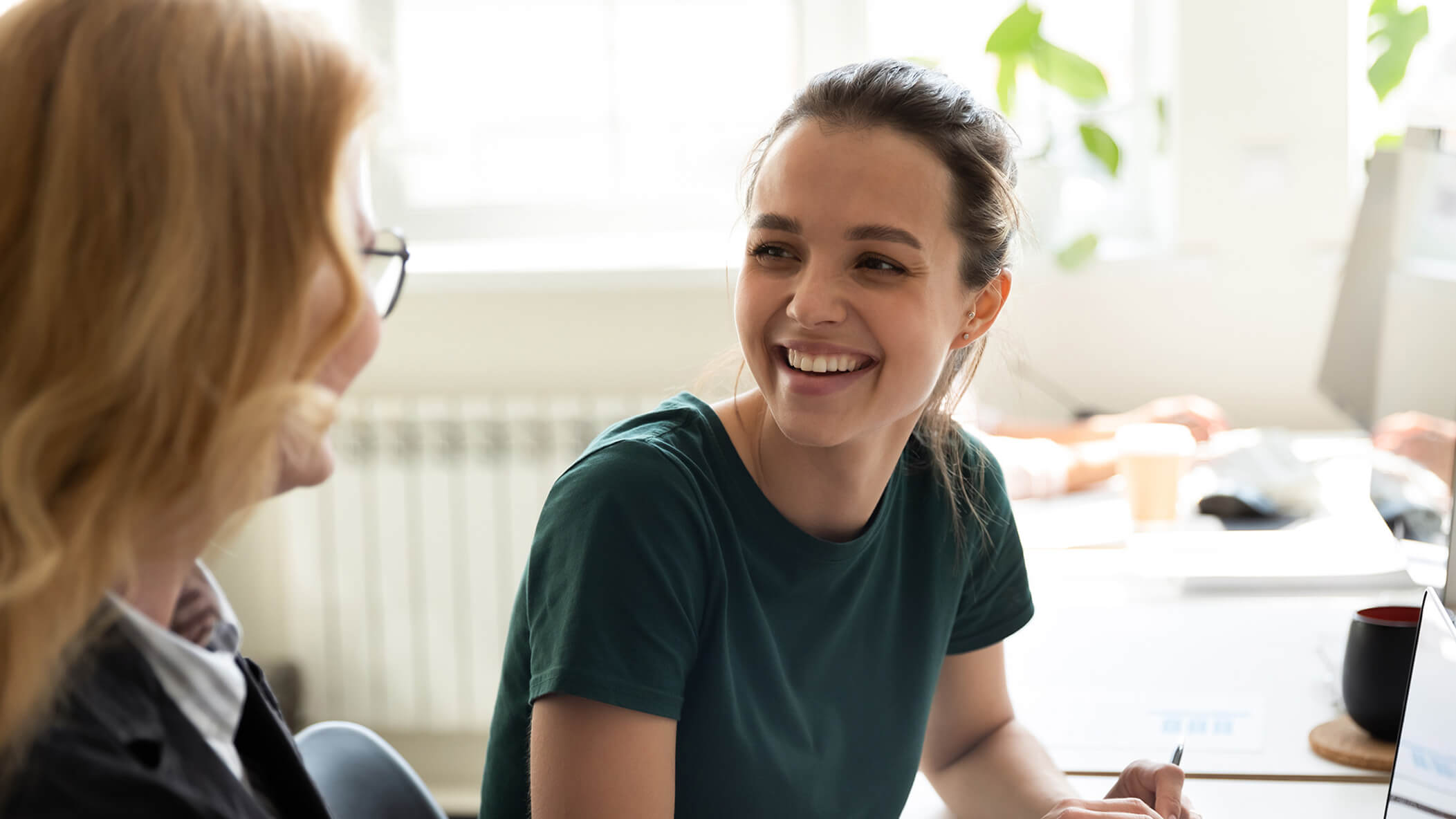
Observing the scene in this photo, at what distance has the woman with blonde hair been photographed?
579mm

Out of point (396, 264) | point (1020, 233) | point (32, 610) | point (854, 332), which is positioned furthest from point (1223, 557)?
point (32, 610)

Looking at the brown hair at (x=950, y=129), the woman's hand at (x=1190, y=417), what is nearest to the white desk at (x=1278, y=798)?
the brown hair at (x=950, y=129)

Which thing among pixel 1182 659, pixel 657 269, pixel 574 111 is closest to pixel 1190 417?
pixel 1182 659

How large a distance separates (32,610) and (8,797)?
0.09 meters

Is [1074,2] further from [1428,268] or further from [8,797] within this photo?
[8,797]

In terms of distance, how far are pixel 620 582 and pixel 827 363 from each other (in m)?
0.28

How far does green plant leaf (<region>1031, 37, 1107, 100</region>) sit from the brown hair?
1.21 meters

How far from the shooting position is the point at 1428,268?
1.58m

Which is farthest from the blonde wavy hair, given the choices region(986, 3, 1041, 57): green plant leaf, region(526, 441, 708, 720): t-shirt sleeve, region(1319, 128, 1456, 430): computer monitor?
region(986, 3, 1041, 57): green plant leaf

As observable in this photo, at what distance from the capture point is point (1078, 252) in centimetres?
237

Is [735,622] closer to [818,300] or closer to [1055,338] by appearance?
[818,300]

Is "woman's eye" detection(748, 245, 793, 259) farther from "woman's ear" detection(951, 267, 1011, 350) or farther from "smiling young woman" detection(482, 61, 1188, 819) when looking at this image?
"woman's ear" detection(951, 267, 1011, 350)

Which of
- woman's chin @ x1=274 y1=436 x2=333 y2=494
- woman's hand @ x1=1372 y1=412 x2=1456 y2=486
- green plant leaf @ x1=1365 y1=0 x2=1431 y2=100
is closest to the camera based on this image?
woman's chin @ x1=274 y1=436 x2=333 y2=494

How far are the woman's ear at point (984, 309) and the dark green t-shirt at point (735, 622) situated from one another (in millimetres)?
139
